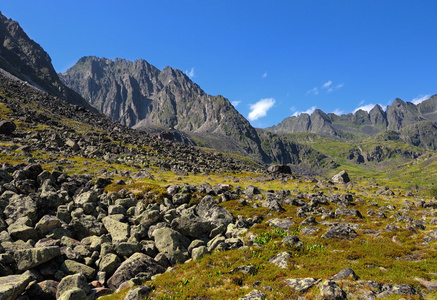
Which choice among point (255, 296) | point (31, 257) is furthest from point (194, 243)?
point (31, 257)

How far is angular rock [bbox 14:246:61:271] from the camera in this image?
57.6 feet

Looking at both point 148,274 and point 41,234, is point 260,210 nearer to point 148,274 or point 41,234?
point 148,274

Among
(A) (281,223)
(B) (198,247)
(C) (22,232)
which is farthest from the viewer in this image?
(A) (281,223)

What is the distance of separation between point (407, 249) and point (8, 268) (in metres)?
31.9

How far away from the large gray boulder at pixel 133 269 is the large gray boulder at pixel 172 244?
1.88 meters

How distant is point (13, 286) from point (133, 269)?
7.38 m

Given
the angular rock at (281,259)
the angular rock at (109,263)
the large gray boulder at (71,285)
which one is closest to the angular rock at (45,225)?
the angular rock at (109,263)

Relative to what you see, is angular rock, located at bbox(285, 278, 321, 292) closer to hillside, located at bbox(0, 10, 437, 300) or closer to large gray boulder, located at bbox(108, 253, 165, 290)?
hillside, located at bbox(0, 10, 437, 300)

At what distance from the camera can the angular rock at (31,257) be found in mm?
17547

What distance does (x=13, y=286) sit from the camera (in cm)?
1442

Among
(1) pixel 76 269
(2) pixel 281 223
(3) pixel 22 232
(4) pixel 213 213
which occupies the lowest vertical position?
(1) pixel 76 269

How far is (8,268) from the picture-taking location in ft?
56.0

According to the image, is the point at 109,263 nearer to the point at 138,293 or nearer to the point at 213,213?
the point at 138,293

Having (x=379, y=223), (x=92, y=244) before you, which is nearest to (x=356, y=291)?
(x=379, y=223)
